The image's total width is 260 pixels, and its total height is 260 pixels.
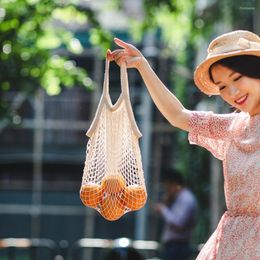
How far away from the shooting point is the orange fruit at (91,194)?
471cm

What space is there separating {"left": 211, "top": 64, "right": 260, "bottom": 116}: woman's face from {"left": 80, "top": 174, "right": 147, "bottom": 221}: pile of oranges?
2.05ft

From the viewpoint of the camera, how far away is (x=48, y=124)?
59.2 ft

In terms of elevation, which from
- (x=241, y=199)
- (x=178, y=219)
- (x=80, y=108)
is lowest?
(x=178, y=219)

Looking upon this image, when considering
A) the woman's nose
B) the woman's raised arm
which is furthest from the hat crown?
the woman's raised arm

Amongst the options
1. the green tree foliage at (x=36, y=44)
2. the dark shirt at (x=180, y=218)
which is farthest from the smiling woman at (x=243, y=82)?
the dark shirt at (x=180, y=218)

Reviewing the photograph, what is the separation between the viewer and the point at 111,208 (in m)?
4.71

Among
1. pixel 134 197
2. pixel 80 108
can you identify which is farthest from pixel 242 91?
pixel 80 108

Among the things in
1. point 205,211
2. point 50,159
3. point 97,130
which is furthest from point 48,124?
point 97,130

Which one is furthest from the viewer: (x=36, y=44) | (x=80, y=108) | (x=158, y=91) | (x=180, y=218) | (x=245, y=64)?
(x=80, y=108)

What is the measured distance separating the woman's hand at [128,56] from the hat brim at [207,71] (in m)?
0.26

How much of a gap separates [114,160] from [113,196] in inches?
6.4

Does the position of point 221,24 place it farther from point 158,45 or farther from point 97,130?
point 97,130

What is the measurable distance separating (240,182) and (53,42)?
6.63m

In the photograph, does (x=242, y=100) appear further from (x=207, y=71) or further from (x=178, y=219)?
(x=178, y=219)
